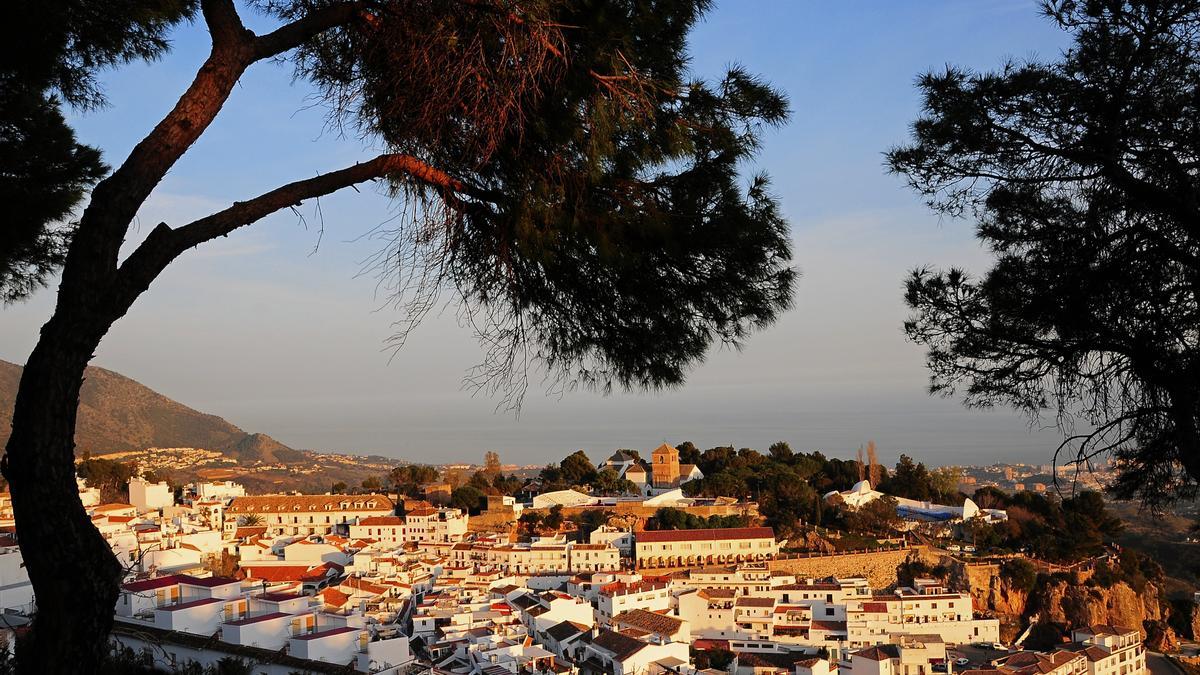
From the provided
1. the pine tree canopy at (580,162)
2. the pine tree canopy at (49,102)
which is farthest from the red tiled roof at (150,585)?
the pine tree canopy at (580,162)

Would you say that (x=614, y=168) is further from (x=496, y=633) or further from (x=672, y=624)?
(x=672, y=624)

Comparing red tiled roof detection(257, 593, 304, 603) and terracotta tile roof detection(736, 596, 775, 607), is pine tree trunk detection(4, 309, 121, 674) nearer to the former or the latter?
red tiled roof detection(257, 593, 304, 603)

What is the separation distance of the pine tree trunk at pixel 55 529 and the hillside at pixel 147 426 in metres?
56.6

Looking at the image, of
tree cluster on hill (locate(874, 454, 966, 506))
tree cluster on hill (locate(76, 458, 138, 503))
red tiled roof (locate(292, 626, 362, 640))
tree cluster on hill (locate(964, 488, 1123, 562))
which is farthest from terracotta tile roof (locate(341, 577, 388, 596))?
tree cluster on hill (locate(874, 454, 966, 506))

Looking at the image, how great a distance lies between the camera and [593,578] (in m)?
21.2

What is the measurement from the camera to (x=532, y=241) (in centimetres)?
281

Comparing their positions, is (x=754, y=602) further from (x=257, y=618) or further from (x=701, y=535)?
(x=257, y=618)

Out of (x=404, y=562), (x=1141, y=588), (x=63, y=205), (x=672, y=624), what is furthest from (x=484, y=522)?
(x=63, y=205)

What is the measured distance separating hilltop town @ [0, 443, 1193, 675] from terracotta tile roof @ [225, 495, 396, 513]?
74 mm

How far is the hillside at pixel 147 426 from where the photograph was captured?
5997 centimetres

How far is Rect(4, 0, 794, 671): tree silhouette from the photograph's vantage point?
2287mm

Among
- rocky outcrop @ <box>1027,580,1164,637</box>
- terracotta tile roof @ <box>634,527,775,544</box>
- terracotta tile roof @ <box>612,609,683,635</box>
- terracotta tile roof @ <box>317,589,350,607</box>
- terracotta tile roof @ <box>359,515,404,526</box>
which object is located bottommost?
rocky outcrop @ <box>1027,580,1164,637</box>

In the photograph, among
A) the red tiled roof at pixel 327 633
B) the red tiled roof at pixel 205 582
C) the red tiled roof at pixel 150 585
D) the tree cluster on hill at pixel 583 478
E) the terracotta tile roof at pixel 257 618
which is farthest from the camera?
the tree cluster on hill at pixel 583 478

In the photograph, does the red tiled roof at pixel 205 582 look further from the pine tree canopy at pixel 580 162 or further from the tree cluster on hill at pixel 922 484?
A: the tree cluster on hill at pixel 922 484
